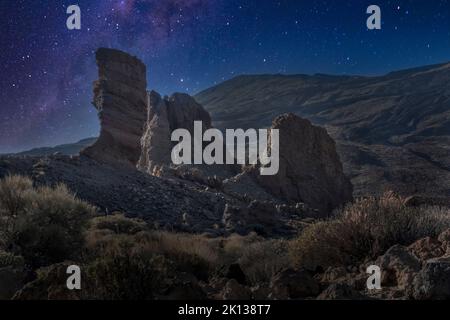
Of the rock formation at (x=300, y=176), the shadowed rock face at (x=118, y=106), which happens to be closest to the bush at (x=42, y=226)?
the shadowed rock face at (x=118, y=106)

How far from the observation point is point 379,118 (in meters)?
126

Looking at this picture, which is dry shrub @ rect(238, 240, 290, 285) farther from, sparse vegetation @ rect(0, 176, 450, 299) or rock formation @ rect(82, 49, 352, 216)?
rock formation @ rect(82, 49, 352, 216)

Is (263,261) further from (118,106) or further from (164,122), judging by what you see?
(164,122)

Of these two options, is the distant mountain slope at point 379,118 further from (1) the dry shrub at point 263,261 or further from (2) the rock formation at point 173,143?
(1) the dry shrub at point 263,261

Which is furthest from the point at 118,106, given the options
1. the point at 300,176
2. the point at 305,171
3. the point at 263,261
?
the point at 263,261

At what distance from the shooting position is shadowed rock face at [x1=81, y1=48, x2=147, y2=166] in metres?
29.8

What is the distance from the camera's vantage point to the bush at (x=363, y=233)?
6984 mm

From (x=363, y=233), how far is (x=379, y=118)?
125 meters

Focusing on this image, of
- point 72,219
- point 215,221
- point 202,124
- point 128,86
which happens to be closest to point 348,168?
point 202,124

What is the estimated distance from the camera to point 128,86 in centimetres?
3184

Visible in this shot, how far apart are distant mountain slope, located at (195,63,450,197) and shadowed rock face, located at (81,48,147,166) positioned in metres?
25.5

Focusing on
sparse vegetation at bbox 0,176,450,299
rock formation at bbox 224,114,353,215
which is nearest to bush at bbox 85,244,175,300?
sparse vegetation at bbox 0,176,450,299

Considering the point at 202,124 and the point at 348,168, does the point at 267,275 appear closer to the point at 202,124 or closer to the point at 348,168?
the point at 202,124

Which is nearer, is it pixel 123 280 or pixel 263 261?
pixel 123 280
